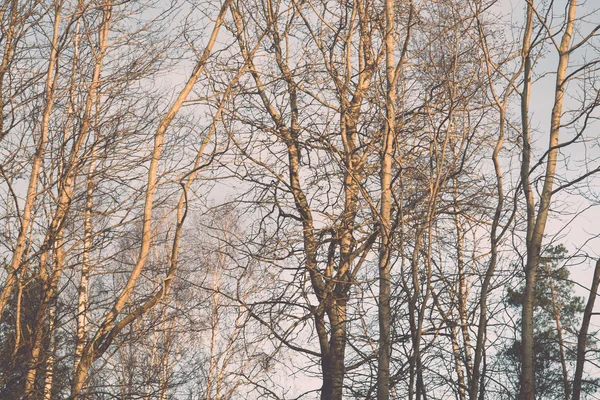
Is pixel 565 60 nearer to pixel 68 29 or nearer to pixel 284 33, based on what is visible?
pixel 284 33

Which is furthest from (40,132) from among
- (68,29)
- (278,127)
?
(278,127)

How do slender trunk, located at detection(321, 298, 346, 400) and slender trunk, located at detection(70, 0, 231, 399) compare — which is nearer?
slender trunk, located at detection(70, 0, 231, 399)

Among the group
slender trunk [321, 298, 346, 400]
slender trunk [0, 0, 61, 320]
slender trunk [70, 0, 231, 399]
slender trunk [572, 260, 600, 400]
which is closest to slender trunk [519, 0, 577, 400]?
slender trunk [572, 260, 600, 400]

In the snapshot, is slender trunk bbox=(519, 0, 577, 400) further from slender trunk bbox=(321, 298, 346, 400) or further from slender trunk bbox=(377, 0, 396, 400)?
slender trunk bbox=(321, 298, 346, 400)

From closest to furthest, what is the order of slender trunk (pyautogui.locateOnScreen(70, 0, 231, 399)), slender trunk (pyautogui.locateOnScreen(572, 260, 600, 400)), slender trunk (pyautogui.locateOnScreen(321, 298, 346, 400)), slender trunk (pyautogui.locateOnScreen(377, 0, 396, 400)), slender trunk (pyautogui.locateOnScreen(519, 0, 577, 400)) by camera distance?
slender trunk (pyautogui.locateOnScreen(572, 260, 600, 400)) → slender trunk (pyautogui.locateOnScreen(519, 0, 577, 400)) → slender trunk (pyautogui.locateOnScreen(377, 0, 396, 400)) → slender trunk (pyautogui.locateOnScreen(70, 0, 231, 399)) → slender trunk (pyautogui.locateOnScreen(321, 298, 346, 400))

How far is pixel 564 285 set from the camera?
51.4 feet

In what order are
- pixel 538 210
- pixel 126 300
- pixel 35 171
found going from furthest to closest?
pixel 35 171, pixel 126 300, pixel 538 210

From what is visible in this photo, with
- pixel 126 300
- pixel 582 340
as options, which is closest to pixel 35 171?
pixel 126 300

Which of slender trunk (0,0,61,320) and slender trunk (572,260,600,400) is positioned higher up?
slender trunk (0,0,61,320)

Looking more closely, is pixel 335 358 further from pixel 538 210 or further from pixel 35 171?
pixel 35 171

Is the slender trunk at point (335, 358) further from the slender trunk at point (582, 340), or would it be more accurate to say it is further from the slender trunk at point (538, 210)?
the slender trunk at point (582, 340)

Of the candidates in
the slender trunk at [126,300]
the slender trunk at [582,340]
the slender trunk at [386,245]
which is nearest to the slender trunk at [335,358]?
the slender trunk at [126,300]

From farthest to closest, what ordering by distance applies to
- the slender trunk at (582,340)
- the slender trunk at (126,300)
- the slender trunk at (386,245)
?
the slender trunk at (126,300) < the slender trunk at (386,245) < the slender trunk at (582,340)

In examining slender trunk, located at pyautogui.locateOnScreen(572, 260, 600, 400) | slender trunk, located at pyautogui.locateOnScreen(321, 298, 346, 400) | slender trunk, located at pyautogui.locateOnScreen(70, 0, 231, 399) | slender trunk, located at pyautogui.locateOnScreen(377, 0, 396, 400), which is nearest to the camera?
slender trunk, located at pyautogui.locateOnScreen(572, 260, 600, 400)
